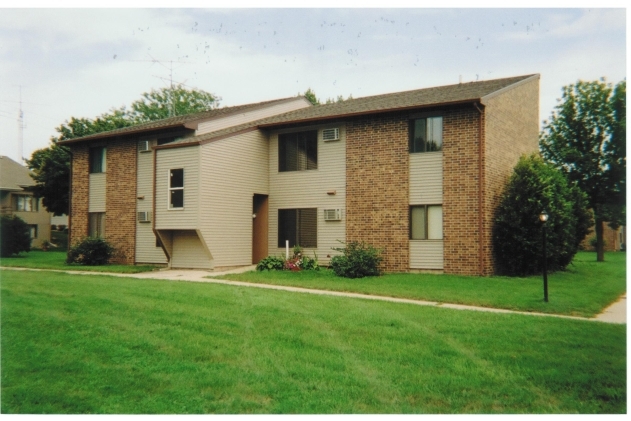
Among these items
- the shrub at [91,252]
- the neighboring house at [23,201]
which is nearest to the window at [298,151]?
the shrub at [91,252]

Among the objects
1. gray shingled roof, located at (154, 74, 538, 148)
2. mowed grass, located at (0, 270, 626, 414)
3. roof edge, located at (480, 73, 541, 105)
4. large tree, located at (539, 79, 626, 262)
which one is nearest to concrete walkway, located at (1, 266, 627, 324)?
mowed grass, located at (0, 270, 626, 414)

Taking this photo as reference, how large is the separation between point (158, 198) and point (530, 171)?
1198 cm

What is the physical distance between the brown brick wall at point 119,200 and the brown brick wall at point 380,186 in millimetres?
8660

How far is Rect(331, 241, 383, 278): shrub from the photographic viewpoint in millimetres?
15961

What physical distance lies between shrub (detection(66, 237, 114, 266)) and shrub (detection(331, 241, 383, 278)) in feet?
31.6

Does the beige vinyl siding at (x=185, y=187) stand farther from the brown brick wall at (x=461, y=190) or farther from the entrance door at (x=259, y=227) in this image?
the brown brick wall at (x=461, y=190)

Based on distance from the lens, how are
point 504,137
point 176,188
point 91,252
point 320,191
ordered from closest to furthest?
1. point 176,188
2. point 504,137
3. point 320,191
4. point 91,252

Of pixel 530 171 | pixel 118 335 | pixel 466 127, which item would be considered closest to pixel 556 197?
pixel 530 171

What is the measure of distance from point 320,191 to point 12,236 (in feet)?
58.6

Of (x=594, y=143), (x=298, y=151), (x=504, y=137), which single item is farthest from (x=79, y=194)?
(x=594, y=143)

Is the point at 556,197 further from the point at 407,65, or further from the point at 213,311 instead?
the point at 213,311

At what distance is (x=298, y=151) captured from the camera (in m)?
19.8

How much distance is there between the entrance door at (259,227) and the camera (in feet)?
65.8

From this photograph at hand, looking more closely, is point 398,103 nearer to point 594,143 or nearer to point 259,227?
point 259,227
